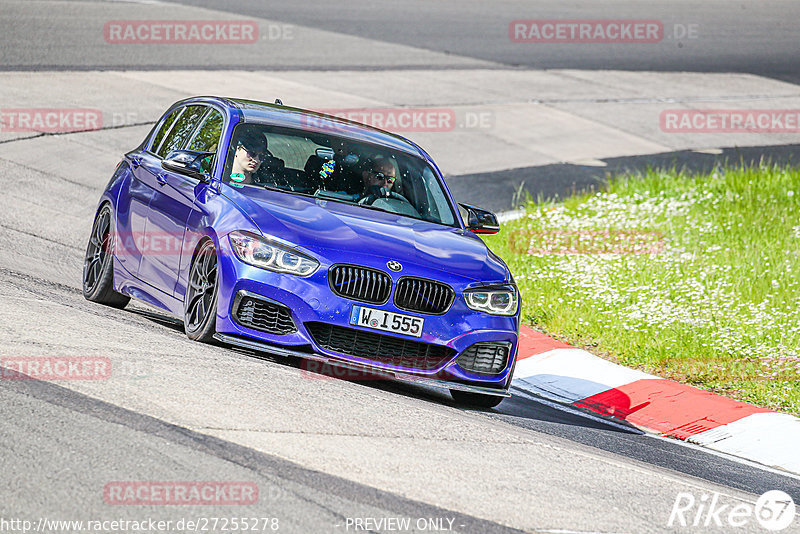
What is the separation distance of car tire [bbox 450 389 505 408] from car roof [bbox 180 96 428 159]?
6.58ft

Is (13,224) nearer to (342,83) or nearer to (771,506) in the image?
(771,506)

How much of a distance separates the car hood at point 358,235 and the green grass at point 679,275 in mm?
2791

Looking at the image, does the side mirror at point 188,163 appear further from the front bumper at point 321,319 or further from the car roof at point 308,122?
the front bumper at point 321,319

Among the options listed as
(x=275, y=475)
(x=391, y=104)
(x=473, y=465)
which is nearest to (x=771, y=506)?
(x=473, y=465)
